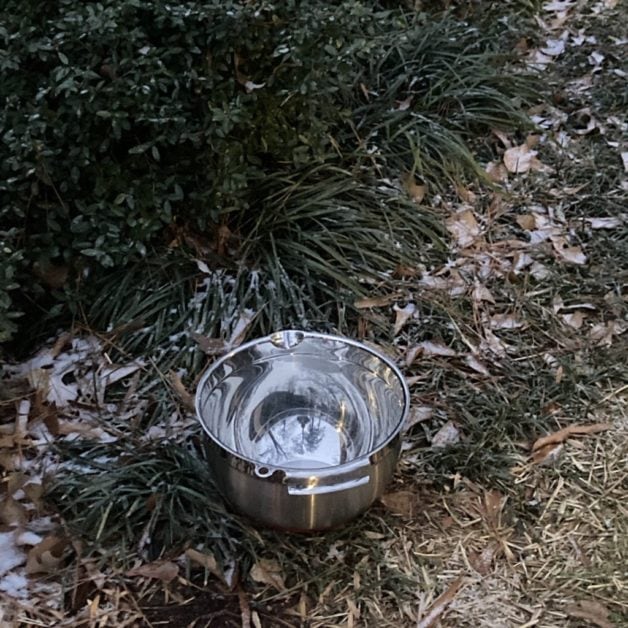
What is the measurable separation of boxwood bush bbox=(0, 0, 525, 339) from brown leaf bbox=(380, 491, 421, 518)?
1021mm

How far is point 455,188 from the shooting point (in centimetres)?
350

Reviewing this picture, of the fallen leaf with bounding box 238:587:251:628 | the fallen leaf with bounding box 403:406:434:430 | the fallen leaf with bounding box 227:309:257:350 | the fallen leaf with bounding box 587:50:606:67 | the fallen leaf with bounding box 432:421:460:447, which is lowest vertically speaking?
the fallen leaf with bounding box 432:421:460:447

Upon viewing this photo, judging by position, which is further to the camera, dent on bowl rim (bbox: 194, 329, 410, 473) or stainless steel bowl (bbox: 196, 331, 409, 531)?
stainless steel bowl (bbox: 196, 331, 409, 531)

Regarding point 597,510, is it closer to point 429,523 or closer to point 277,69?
point 429,523

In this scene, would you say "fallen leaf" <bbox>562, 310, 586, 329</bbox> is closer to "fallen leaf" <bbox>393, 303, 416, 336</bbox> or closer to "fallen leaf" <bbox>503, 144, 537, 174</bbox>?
"fallen leaf" <bbox>393, 303, 416, 336</bbox>

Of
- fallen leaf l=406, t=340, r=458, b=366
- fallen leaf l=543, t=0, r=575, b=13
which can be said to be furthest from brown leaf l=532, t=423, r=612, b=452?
fallen leaf l=543, t=0, r=575, b=13

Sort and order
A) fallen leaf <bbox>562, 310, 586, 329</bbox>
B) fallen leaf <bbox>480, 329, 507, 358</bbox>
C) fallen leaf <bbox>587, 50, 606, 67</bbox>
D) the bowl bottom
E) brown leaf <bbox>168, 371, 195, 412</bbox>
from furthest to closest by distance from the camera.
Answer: fallen leaf <bbox>587, 50, 606, 67</bbox>
fallen leaf <bbox>562, 310, 586, 329</bbox>
fallen leaf <bbox>480, 329, 507, 358</bbox>
brown leaf <bbox>168, 371, 195, 412</bbox>
the bowl bottom

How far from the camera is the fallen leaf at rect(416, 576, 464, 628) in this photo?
2.18 metres

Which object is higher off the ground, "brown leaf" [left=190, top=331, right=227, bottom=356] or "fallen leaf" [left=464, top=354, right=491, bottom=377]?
"brown leaf" [left=190, top=331, right=227, bottom=356]

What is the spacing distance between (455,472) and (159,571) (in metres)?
0.83

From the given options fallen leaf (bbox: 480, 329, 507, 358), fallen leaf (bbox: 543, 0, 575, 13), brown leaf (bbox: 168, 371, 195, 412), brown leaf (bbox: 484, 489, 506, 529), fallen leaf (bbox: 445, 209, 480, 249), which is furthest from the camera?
fallen leaf (bbox: 543, 0, 575, 13)

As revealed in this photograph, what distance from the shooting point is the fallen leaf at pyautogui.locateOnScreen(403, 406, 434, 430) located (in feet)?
8.78

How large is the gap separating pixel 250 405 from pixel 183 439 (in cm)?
21

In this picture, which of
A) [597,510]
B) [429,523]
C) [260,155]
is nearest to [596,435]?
[597,510]
